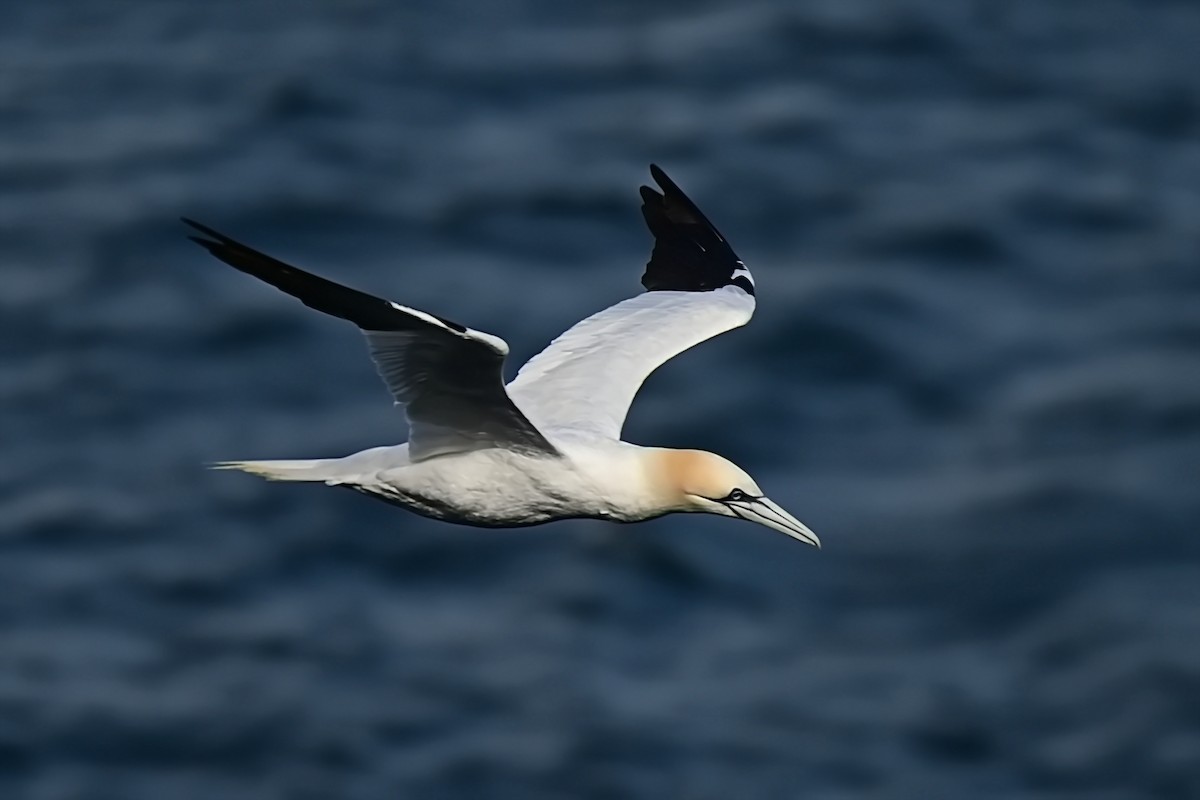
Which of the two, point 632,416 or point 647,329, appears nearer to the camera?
point 647,329

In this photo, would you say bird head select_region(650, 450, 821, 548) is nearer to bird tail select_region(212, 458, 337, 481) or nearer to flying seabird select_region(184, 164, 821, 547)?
flying seabird select_region(184, 164, 821, 547)

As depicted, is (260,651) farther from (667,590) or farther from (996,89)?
(996,89)

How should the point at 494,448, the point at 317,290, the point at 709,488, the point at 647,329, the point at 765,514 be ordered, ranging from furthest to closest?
the point at 647,329
the point at 765,514
the point at 709,488
the point at 494,448
the point at 317,290

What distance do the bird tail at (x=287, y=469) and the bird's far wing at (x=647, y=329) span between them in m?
1.34

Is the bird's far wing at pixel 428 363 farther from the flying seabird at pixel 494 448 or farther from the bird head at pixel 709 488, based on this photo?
the bird head at pixel 709 488

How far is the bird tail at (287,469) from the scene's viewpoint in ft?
38.7

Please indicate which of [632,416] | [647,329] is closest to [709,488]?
[647,329]

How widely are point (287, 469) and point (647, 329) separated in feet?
9.59

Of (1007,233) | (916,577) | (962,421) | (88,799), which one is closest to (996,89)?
(1007,233)

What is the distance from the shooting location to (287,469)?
38.9ft

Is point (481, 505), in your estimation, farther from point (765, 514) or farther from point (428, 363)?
point (765, 514)

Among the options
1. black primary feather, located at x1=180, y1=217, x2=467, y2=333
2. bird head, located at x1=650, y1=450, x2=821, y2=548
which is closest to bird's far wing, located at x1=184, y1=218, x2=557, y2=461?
black primary feather, located at x1=180, y1=217, x2=467, y2=333

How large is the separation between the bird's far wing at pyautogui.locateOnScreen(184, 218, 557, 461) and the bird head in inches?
26.3

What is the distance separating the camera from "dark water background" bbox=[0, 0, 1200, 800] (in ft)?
76.3
